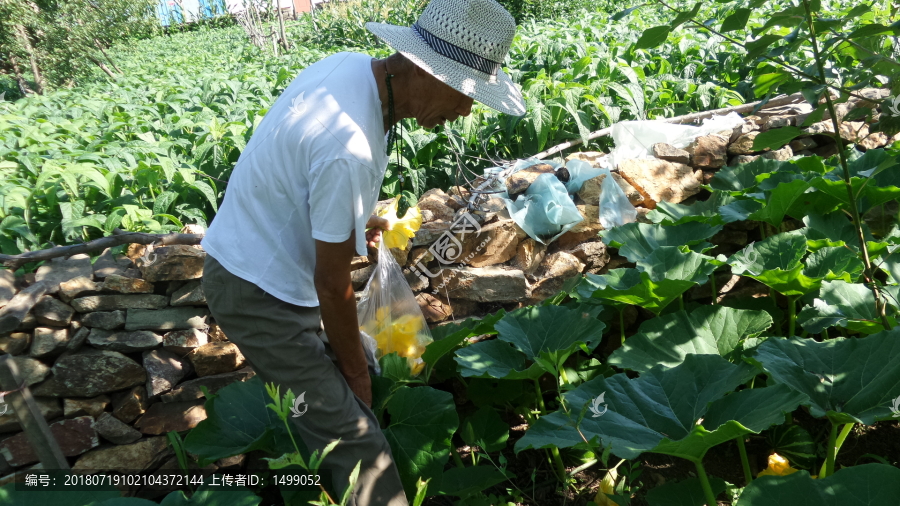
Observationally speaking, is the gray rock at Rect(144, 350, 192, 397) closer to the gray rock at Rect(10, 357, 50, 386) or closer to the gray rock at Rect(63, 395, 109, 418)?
the gray rock at Rect(63, 395, 109, 418)

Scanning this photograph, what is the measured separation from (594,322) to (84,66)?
1144 cm

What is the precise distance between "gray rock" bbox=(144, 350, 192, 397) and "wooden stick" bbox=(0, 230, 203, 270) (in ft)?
1.63

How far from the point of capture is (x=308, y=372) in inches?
82.7

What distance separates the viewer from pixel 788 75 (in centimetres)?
215

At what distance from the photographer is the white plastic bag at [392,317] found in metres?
2.80

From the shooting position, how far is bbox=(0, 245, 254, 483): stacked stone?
2.79 metres

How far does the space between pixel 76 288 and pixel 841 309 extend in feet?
10.1

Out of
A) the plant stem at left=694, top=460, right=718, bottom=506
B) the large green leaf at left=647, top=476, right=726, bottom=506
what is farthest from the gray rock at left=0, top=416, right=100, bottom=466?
the plant stem at left=694, top=460, right=718, bottom=506

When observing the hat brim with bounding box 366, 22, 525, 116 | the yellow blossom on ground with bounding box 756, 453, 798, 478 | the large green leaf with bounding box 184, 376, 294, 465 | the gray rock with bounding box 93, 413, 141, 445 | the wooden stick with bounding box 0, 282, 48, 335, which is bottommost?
the gray rock with bounding box 93, 413, 141, 445

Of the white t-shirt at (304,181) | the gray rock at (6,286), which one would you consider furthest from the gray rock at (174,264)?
the white t-shirt at (304,181)

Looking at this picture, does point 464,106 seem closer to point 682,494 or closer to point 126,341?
point 682,494

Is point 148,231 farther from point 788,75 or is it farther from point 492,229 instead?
point 788,75

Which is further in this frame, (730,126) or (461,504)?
(730,126)

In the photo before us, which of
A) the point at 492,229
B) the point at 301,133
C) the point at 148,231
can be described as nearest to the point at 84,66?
the point at 148,231
